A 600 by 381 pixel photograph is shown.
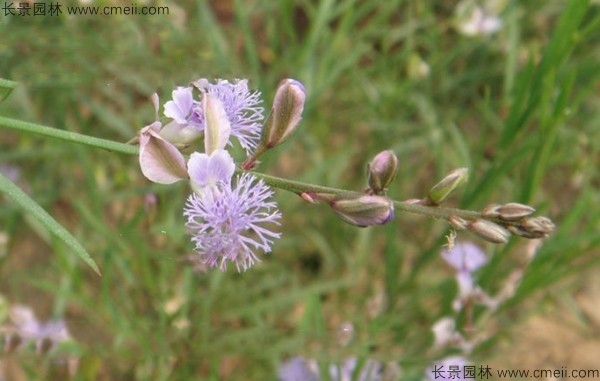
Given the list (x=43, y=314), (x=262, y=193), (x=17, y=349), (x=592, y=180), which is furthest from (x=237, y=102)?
(x=592, y=180)

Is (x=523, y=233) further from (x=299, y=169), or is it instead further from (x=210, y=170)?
(x=299, y=169)

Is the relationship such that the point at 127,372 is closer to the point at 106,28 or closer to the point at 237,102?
the point at 106,28

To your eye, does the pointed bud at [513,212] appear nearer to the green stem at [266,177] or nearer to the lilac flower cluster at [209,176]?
the green stem at [266,177]

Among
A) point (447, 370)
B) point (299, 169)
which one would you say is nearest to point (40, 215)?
point (447, 370)

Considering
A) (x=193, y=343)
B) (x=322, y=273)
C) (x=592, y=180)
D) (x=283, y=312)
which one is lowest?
(x=193, y=343)

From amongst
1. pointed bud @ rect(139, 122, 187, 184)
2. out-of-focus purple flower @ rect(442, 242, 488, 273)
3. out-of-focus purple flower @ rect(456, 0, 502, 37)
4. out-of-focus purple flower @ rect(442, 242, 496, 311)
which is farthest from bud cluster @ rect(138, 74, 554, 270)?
out-of-focus purple flower @ rect(456, 0, 502, 37)

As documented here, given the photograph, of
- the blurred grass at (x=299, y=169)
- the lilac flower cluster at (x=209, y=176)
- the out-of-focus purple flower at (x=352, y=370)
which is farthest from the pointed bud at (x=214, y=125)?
the out-of-focus purple flower at (x=352, y=370)
